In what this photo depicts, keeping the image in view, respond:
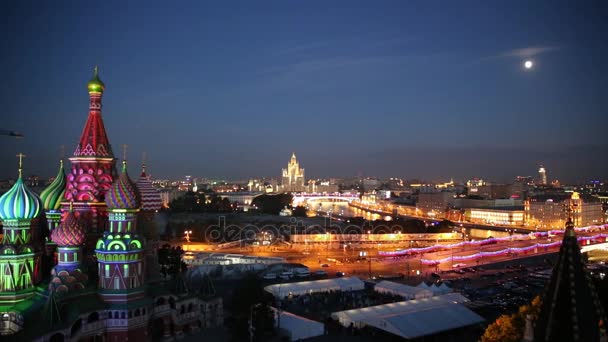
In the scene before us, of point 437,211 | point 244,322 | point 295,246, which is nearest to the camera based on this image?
point 244,322

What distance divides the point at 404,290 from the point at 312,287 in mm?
3216

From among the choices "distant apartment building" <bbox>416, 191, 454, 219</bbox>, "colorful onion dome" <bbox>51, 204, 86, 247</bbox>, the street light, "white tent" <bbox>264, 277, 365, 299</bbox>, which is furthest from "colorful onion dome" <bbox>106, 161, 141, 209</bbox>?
"distant apartment building" <bbox>416, 191, 454, 219</bbox>

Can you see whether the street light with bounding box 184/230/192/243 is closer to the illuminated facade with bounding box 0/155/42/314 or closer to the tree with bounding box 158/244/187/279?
the tree with bounding box 158/244/187/279

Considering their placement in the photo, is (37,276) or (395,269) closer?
(37,276)

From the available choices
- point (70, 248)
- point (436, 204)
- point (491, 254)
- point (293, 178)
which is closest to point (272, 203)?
point (436, 204)

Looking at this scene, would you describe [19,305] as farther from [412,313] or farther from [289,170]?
[289,170]

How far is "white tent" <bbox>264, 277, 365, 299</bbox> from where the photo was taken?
1900cm

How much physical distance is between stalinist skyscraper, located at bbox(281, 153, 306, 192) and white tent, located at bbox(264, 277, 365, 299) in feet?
350

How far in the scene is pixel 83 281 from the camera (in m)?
12.7

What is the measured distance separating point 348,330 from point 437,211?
56.2 m

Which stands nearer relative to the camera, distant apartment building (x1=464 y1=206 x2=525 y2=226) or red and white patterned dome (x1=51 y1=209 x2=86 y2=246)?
red and white patterned dome (x1=51 y1=209 x2=86 y2=246)

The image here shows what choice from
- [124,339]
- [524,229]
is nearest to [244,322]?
[124,339]

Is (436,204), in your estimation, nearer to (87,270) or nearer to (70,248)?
(87,270)

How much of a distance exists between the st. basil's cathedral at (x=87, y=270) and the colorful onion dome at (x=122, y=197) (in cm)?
2
